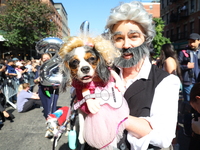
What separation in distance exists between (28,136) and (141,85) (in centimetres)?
323

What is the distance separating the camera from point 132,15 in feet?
4.22

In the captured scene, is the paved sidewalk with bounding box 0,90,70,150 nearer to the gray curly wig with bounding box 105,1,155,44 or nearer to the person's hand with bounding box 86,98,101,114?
the person's hand with bounding box 86,98,101,114

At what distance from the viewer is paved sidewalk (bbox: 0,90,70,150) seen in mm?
3332

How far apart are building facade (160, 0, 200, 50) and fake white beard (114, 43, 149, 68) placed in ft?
70.1

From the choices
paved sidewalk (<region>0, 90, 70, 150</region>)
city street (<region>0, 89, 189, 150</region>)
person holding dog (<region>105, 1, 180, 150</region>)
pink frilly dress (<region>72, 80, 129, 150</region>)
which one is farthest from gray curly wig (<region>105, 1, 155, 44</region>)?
paved sidewalk (<region>0, 90, 70, 150</region>)

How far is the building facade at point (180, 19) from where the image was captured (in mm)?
20500

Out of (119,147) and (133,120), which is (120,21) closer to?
(133,120)

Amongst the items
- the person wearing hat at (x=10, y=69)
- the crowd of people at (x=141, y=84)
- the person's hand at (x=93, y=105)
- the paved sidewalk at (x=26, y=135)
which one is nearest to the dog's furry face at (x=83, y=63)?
the person's hand at (x=93, y=105)

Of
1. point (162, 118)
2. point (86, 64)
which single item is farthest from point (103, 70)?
point (162, 118)

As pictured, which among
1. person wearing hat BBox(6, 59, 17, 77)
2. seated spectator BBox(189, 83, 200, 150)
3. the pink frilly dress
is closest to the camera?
the pink frilly dress

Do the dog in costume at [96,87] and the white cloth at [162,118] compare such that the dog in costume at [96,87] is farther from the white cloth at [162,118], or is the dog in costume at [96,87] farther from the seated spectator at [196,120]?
the seated spectator at [196,120]

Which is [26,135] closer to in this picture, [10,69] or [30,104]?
[30,104]

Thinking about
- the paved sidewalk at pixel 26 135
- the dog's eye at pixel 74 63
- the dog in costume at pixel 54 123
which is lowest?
the paved sidewalk at pixel 26 135

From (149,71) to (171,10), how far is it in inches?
1108
